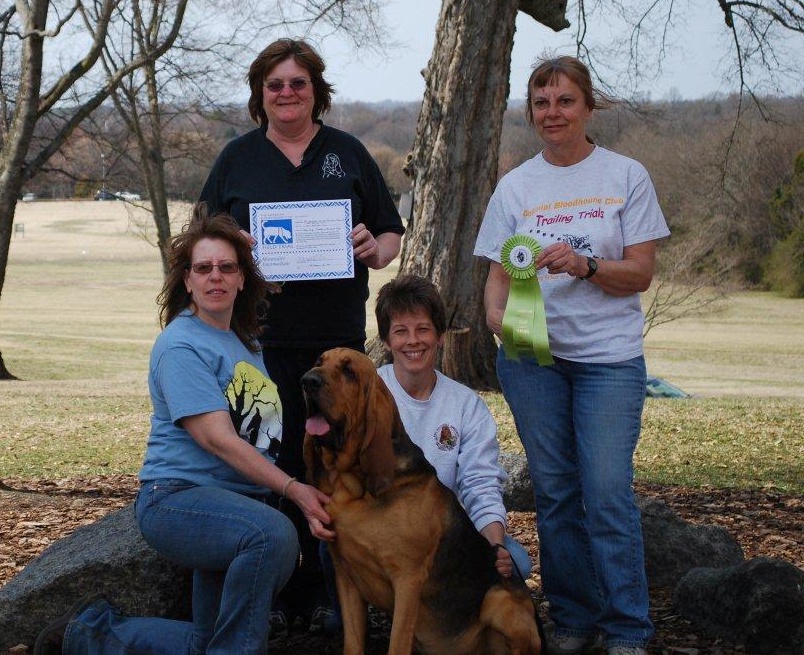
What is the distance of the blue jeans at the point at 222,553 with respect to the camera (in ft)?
12.1

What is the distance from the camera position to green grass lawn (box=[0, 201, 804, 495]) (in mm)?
10008

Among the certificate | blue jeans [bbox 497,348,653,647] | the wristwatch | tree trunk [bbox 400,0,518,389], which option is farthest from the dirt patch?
tree trunk [bbox 400,0,518,389]

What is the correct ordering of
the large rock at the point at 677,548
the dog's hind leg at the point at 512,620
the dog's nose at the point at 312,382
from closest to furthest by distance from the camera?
the dog's nose at the point at 312,382
the dog's hind leg at the point at 512,620
the large rock at the point at 677,548

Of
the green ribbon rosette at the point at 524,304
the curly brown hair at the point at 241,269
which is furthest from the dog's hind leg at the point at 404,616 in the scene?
the curly brown hair at the point at 241,269

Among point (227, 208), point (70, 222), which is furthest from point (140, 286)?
point (227, 208)

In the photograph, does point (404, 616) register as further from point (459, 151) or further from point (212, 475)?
point (459, 151)

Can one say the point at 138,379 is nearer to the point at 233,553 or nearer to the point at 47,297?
the point at 233,553

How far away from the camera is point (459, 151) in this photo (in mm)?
13359

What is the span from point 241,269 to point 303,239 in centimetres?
46

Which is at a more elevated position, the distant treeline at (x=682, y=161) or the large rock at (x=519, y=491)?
the distant treeline at (x=682, y=161)

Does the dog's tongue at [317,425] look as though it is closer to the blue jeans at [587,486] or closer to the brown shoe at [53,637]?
the blue jeans at [587,486]

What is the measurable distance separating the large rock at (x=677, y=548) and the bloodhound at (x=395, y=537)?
176cm

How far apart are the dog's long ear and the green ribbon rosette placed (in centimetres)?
73

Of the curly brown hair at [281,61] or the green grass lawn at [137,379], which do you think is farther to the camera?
the green grass lawn at [137,379]
